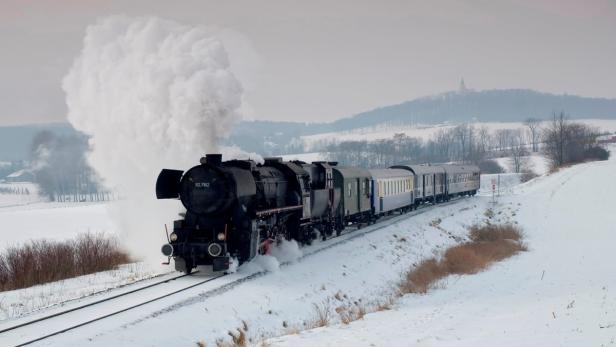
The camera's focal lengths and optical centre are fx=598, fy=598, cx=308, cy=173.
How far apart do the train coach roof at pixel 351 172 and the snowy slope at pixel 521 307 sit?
7320mm

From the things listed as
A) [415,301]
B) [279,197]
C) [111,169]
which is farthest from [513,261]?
[111,169]

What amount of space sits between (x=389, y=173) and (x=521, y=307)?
20.6 meters

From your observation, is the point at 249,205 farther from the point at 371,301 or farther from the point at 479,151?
the point at 479,151

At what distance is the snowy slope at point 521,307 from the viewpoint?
12.2 m

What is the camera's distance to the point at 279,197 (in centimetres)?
Answer: 2084

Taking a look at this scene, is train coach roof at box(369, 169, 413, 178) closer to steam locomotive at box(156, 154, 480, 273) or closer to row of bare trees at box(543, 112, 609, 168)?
steam locomotive at box(156, 154, 480, 273)

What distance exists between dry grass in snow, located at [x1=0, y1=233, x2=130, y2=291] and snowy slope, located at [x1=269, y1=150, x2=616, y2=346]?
11.1 meters

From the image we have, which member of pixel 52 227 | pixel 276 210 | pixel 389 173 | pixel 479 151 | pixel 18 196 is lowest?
pixel 18 196

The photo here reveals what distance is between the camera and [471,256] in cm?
2727

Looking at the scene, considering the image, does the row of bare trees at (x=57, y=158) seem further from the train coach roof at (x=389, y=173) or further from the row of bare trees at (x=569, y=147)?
the row of bare trees at (x=569, y=147)

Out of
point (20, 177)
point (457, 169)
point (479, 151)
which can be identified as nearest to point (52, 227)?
point (457, 169)

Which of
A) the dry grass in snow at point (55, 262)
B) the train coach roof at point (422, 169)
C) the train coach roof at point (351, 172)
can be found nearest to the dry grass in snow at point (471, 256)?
the train coach roof at point (351, 172)

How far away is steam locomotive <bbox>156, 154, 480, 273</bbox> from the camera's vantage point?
17203mm

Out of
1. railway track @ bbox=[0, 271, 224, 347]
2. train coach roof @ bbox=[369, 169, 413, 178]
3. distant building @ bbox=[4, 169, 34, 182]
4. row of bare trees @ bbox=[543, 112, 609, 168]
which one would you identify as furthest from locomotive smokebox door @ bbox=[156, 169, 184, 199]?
distant building @ bbox=[4, 169, 34, 182]
